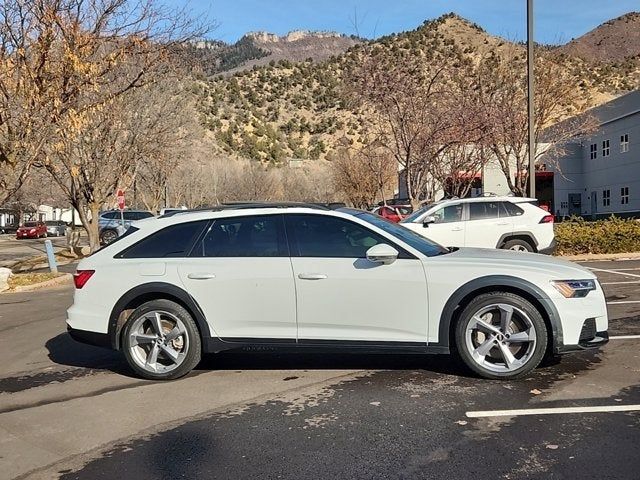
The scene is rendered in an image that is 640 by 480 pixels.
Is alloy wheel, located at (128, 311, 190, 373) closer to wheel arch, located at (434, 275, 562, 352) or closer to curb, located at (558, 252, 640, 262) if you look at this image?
wheel arch, located at (434, 275, 562, 352)

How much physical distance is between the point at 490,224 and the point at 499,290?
30.0 ft

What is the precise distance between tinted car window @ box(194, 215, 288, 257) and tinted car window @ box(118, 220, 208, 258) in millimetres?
127

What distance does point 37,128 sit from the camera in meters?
14.7

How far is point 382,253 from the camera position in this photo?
567cm

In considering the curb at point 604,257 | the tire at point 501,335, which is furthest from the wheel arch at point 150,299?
the curb at point 604,257

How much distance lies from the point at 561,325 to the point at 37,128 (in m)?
12.9

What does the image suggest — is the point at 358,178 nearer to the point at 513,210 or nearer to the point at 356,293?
the point at 513,210

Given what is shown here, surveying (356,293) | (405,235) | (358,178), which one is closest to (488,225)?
(405,235)

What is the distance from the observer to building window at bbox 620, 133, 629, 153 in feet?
130

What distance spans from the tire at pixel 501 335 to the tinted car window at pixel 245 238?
71.4 inches

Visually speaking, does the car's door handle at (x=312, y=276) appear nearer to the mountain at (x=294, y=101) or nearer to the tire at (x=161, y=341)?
the tire at (x=161, y=341)

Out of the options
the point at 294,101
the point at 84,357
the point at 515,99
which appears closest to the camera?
the point at 84,357

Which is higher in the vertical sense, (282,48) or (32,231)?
(282,48)

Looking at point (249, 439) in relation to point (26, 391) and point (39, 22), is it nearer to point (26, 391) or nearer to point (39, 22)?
point (26, 391)
